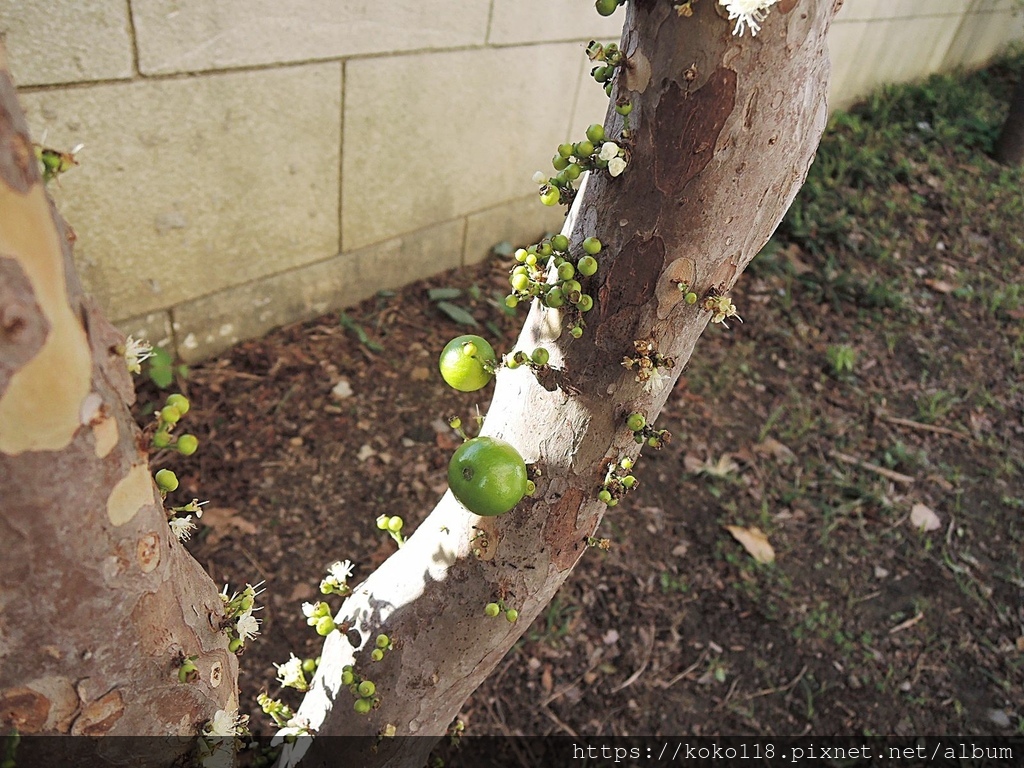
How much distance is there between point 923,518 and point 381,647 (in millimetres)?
3222

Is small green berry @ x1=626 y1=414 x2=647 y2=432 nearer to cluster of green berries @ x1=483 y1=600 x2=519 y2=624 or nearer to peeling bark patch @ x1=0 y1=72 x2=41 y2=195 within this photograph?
cluster of green berries @ x1=483 y1=600 x2=519 y2=624

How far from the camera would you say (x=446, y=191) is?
4355 millimetres

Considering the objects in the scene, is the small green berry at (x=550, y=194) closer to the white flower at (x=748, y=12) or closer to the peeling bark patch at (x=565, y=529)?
the white flower at (x=748, y=12)

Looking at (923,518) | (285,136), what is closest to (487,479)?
(285,136)

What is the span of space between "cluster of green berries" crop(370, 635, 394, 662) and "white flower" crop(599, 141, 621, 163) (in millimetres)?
1069

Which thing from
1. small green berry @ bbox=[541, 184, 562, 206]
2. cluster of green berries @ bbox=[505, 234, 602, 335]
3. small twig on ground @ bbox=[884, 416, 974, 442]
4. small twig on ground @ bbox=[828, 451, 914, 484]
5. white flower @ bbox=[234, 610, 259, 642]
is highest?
small green berry @ bbox=[541, 184, 562, 206]

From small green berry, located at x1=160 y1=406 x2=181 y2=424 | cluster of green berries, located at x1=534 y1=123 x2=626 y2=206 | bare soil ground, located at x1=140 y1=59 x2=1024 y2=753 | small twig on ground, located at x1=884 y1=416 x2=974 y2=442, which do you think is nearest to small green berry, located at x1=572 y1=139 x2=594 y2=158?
cluster of green berries, located at x1=534 y1=123 x2=626 y2=206

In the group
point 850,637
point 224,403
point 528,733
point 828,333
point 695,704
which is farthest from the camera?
point 828,333

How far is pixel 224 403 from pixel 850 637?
3024 millimetres

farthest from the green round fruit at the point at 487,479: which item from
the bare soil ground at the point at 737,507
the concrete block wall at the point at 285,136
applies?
the concrete block wall at the point at 285,136

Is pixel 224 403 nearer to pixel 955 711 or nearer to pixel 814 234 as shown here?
pixel 955 711

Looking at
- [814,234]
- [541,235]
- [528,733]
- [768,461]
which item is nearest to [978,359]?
[814,234]

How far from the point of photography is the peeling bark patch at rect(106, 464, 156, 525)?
88 centimetres

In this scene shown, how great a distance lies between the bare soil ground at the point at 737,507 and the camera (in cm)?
292
